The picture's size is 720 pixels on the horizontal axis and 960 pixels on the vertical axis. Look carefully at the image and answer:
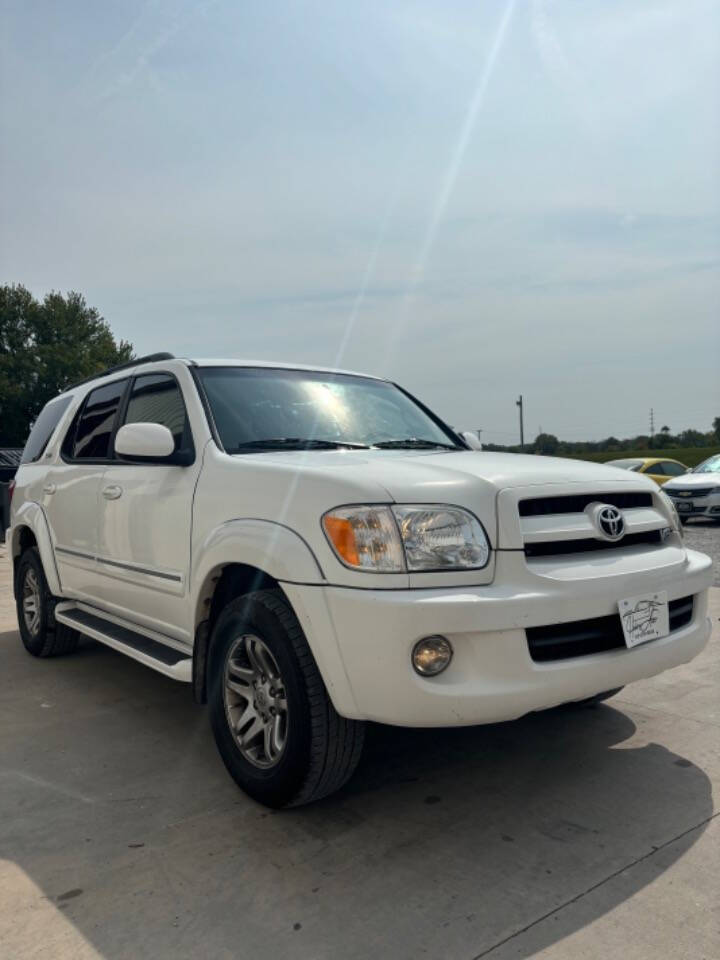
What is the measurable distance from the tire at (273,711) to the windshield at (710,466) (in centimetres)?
1437

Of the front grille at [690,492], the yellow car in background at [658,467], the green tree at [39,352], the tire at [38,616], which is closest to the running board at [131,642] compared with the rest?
the tire at [38,616]

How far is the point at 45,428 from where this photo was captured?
5539 mm

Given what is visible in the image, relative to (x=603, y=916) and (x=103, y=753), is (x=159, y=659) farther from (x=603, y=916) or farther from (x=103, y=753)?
(x=603, y=916)

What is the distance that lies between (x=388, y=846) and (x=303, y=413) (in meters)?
1.93

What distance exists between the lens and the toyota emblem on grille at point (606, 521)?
275cm

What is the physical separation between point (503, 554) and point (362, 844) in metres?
1.08

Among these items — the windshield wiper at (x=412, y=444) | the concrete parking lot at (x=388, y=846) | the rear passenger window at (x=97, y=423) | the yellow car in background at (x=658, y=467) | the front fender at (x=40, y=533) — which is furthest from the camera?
the yellow car in background at (x=658, y=467)

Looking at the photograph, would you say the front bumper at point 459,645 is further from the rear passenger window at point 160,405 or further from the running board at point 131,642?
the rear passenger window at point 160,405

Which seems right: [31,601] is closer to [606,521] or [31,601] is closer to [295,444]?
[295,444]

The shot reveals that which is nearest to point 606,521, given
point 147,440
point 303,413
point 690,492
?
point 303,413

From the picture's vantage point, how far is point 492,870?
2.38 metres

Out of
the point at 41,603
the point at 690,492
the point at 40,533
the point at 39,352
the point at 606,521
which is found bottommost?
the point at 690,492

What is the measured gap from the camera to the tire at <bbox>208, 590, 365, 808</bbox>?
2.56m

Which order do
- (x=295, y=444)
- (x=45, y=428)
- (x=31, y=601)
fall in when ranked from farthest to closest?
(x=45, y=428) → (x=31, y=601) → (x=295, y=444)
